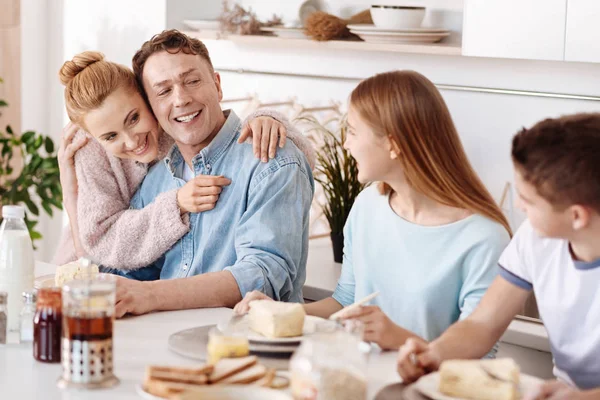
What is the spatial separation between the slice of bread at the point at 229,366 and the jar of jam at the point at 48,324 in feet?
1.11

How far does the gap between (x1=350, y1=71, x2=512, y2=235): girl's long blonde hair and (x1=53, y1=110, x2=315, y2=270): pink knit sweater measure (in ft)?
1.61

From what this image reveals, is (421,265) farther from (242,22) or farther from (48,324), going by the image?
(242,22)

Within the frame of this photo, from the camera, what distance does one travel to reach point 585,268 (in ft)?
5.27

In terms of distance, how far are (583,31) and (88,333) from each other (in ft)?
5.43

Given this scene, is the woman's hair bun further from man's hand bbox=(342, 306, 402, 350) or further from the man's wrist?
man's hand bbox=(342, 306, 402, 350)

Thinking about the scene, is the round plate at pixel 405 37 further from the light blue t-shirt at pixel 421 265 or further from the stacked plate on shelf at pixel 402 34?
the light blue t-shirt at pixel 421 265

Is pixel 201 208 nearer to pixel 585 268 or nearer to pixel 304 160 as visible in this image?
pixel 304 160

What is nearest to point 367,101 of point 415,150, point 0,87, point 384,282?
point 415,150

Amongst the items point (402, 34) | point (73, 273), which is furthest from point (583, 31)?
point (73, 273)

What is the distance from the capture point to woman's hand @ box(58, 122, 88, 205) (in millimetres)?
2492

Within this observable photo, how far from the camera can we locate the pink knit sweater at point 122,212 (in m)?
2.29

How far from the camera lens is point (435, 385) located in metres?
1.42

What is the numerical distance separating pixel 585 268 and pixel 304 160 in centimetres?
88

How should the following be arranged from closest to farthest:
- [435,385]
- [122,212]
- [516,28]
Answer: [435,385] < [122,212] < [516,28]
